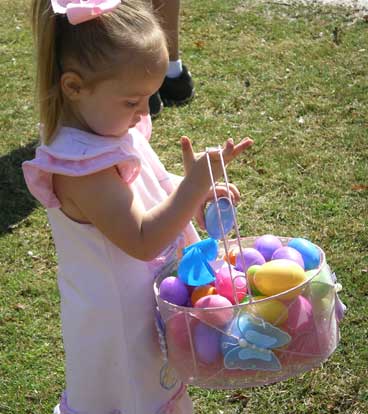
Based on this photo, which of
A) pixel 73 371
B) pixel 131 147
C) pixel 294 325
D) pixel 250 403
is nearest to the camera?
pixel 294 325

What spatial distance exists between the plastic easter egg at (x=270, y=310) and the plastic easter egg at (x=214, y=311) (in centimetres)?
5

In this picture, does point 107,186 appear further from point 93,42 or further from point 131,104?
point 93,42

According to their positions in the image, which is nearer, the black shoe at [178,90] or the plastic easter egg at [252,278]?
the plastic easter egg at [252,278]

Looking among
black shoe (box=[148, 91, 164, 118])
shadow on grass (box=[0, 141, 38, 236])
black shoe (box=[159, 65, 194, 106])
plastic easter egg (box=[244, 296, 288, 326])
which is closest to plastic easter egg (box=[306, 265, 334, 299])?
plastic easter egg (box=[244, 296, 288, 326])

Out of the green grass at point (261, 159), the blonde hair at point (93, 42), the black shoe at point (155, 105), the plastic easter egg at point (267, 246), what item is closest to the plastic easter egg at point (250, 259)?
the plastic easter egg at point (267, 246)

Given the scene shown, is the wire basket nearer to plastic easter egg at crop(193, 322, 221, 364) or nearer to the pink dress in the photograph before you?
plastic easter egg at crop(193, 322, 221, 364)

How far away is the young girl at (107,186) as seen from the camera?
1777 mm

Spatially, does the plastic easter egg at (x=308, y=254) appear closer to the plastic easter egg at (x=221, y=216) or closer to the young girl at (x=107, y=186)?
the plastic easter egg at (x=221, y=216)

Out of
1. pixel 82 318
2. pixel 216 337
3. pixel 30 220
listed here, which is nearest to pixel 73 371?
pixel 82 318

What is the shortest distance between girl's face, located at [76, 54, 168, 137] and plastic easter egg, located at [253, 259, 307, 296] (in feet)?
1.58

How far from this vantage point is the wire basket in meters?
1.72

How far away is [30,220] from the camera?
3979mm

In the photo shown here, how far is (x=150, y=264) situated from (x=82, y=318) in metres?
0.23

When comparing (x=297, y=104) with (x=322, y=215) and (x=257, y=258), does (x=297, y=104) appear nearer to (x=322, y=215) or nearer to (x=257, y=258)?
(x=322, y=215)
